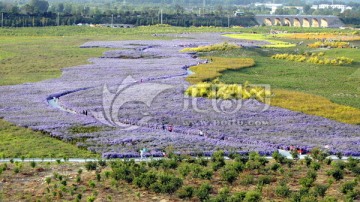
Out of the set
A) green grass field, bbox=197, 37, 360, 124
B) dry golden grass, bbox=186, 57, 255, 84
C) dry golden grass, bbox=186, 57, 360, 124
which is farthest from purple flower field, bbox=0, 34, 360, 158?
dry golden grass, bbox=186, 57, 255, 84

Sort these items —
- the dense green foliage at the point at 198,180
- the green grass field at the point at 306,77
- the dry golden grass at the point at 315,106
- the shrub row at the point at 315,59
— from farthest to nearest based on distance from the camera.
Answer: the shrub row at the point at 315,59 < the green grass field at the point at 306,77 < the dry golden grass at the point at 315,106 < the dense green foliage at the point at 198,180

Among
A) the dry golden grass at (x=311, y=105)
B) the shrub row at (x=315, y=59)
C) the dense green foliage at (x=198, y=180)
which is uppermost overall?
the shrub row at (x=315, y=59)

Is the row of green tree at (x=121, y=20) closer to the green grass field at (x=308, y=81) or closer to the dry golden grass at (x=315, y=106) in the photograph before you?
the green grass field at (x=308, y=81)

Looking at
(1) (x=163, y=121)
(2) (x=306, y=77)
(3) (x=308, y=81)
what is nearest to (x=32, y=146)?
(1) (x=163, y=121)

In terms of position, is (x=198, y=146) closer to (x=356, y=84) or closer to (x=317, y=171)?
(x=317, y=171)

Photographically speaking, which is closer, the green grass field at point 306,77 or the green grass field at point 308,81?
the green grass field at point 308,81

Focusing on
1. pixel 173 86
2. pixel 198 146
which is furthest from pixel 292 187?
pixel 173 86

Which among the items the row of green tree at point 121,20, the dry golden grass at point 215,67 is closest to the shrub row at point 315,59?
the dry golden grass at point 215,67

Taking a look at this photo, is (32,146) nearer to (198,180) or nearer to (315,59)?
(198,180)

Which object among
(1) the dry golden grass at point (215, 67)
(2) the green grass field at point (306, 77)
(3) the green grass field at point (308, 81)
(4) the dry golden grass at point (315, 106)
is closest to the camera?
(4) the dry golden grass at point (315, 106)
